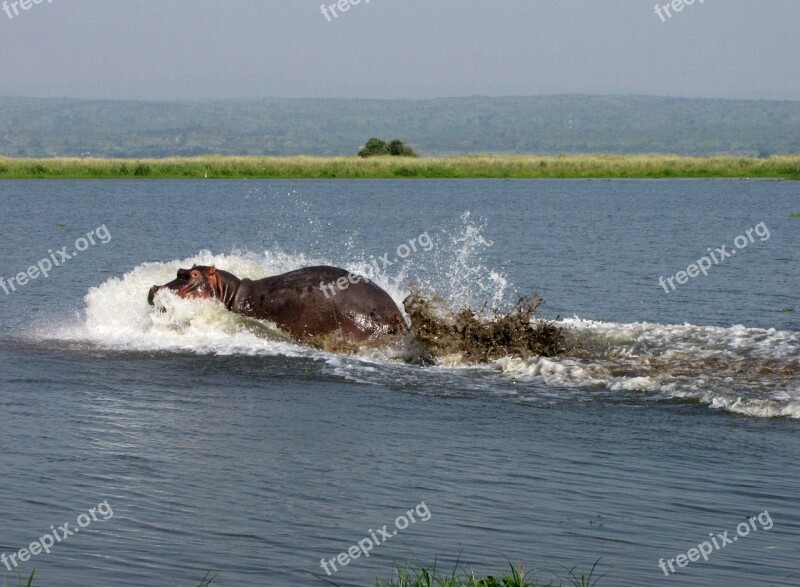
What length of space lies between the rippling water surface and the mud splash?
0.90ft

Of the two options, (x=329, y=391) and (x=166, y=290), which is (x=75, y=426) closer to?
(x=329, y=391)

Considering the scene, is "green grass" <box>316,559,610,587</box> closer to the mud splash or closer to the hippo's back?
the mud splash

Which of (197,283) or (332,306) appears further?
(197,283)

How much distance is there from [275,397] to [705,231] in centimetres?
2605

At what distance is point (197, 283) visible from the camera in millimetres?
15086

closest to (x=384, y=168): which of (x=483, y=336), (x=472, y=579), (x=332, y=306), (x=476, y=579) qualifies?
(x=332, y=306)

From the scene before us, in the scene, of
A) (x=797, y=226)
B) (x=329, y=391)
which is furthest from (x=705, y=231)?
(x=329, y=391)

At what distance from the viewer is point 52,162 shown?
3063 inches

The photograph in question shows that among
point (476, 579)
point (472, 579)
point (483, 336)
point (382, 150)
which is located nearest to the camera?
point (472, 579)

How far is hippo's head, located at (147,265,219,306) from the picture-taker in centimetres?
1504

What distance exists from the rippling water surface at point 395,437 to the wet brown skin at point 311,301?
24 cm

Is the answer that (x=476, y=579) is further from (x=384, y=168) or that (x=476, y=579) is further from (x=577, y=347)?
(x=384, y=168)

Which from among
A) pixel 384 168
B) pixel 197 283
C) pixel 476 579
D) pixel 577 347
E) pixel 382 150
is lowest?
pixel 384 168

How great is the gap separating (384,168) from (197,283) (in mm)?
67053
